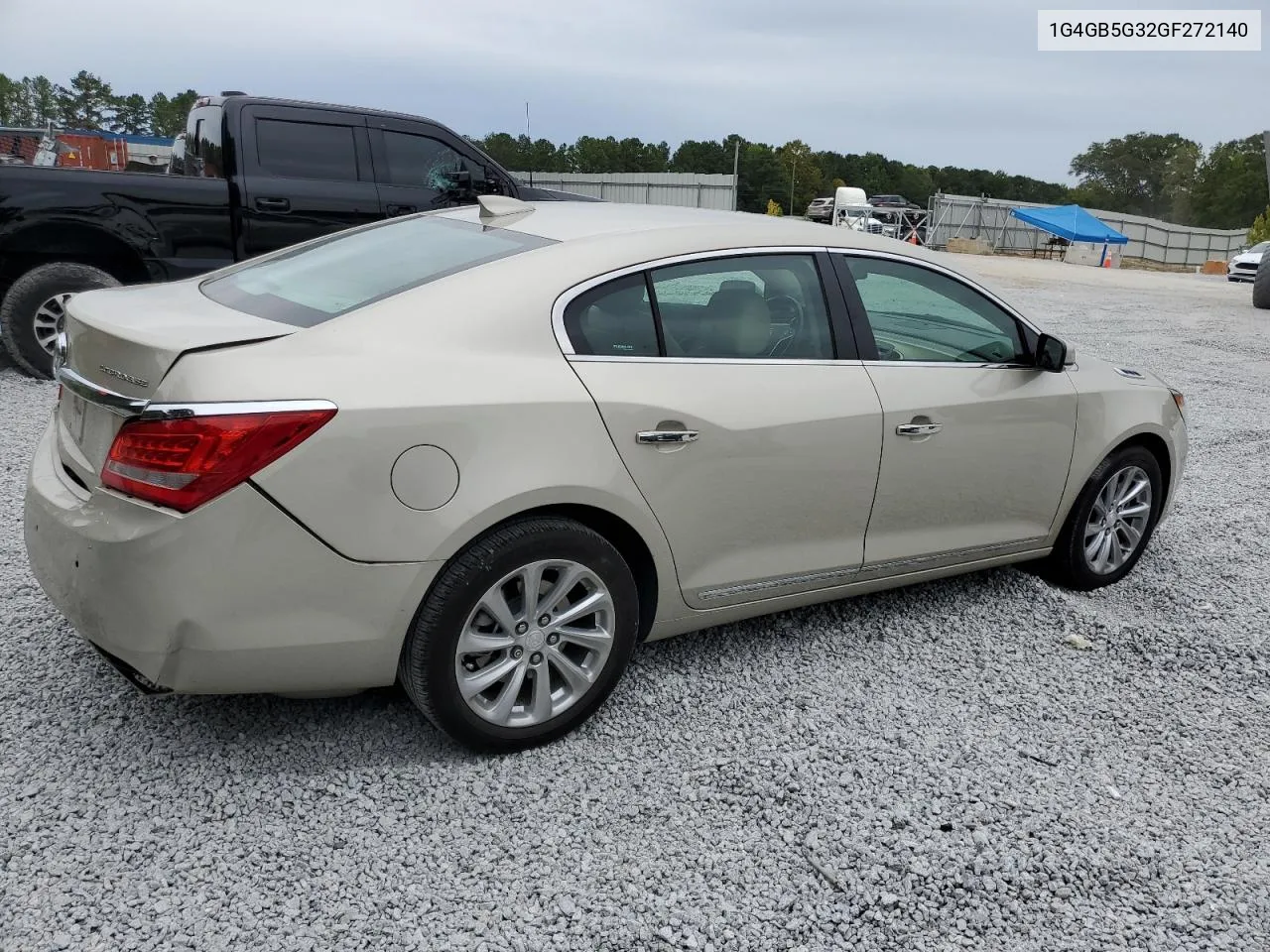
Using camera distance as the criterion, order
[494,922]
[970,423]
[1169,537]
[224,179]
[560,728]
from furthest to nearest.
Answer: [224,179], [1169,537], [970,423], [560,728], [494,922]

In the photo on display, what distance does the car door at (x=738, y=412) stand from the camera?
3223mm

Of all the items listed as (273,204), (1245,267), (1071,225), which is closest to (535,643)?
(273,204)

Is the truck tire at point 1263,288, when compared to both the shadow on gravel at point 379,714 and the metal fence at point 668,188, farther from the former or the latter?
the shadow on gravel at point 379,714

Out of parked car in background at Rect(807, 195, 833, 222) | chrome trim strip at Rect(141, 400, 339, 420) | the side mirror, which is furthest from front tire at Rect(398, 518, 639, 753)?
parked car in background at Rect(807, 195, 833, 222)

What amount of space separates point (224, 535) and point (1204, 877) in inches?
104

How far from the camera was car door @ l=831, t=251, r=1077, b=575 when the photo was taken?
3.85m

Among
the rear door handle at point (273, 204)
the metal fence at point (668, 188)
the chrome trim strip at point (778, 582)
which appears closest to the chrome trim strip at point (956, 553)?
the chrome trim strip at point (778, 582)

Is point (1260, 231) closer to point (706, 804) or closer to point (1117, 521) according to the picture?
point (1117, 521)

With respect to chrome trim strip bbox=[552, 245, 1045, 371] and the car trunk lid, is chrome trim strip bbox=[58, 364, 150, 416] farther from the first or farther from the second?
chrome trim strip bbox=[552, 245, 1045, 371]

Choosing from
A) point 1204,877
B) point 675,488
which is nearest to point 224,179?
point 675,488

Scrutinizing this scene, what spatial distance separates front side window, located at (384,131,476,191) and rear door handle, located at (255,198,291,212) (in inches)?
37.8

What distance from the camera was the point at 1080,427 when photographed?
4418 millimetres

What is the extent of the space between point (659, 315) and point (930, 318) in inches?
52.9

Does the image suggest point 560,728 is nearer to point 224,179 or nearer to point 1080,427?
point 1080,427
